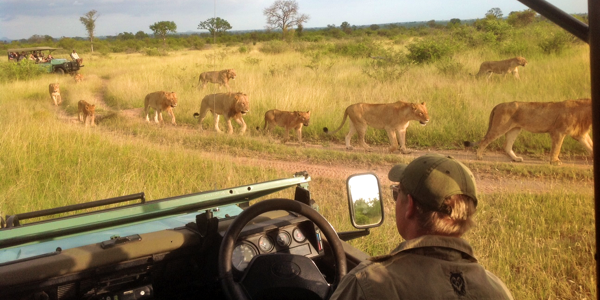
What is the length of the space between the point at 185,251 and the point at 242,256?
0.18 metres

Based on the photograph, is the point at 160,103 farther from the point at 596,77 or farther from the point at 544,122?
the point at 596,77

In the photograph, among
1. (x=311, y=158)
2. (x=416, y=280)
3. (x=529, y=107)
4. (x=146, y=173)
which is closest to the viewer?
(x=416, y=280)

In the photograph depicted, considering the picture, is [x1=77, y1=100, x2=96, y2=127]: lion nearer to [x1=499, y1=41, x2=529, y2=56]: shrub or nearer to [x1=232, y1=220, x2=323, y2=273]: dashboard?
[x1=232, y1=220, x2=323, y2=273]: dashboard

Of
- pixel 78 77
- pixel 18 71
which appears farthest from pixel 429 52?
pixel 18 71

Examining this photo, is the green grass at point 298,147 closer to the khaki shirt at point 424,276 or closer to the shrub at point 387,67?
the shrub at point 387,67

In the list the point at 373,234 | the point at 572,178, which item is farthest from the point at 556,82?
the point at 373,234

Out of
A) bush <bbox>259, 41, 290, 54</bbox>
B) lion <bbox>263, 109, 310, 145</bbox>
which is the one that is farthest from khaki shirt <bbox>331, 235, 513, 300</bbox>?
bush <bbox>259, 41, 290, 54</bbox>

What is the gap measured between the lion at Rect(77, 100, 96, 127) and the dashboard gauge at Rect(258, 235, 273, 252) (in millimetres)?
4443

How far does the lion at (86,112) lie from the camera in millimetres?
5809

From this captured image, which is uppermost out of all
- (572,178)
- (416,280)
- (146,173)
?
(416,280)

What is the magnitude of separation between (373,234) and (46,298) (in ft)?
8.63

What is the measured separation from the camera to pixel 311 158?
6891 millimetres

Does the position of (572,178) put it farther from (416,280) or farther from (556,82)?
(416,280)

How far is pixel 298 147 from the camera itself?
7402 mm
